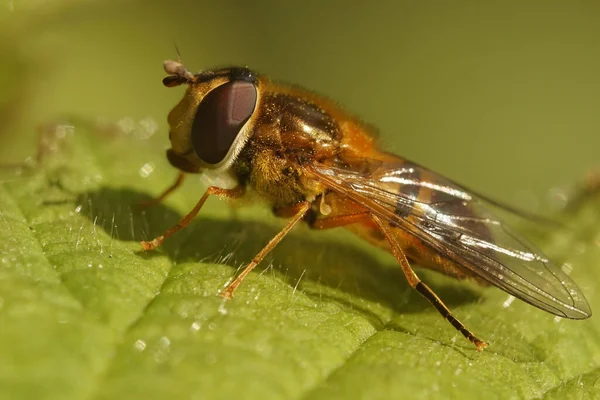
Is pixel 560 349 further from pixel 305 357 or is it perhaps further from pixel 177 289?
pixel 177 289

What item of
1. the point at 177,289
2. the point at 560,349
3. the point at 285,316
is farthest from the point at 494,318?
the point at 177,289

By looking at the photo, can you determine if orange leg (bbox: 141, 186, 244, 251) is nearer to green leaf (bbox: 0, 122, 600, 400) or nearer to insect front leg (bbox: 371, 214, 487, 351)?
green leaf (bbox: 0, 122, 600, 400)

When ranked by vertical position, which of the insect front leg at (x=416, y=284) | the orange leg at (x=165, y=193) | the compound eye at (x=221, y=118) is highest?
the compound eye at (x=221, y=118)

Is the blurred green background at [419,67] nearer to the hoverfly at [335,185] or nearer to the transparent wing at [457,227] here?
the hoverfly at [335,185]

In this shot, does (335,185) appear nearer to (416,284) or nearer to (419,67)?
(416,284)

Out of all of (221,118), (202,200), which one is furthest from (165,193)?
(221,118)

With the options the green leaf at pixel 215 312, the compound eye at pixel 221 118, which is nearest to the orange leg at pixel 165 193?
the green leaf at pixel 215 312

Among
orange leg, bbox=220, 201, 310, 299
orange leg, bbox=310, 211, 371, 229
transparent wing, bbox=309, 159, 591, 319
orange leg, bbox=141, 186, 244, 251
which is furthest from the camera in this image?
orange leg, bbox=310, 211, 371, 229

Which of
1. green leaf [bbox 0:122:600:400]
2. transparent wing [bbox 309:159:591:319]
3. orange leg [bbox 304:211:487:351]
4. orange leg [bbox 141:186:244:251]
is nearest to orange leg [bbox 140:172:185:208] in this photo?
green leaf [bbox 0:122:600:400]
